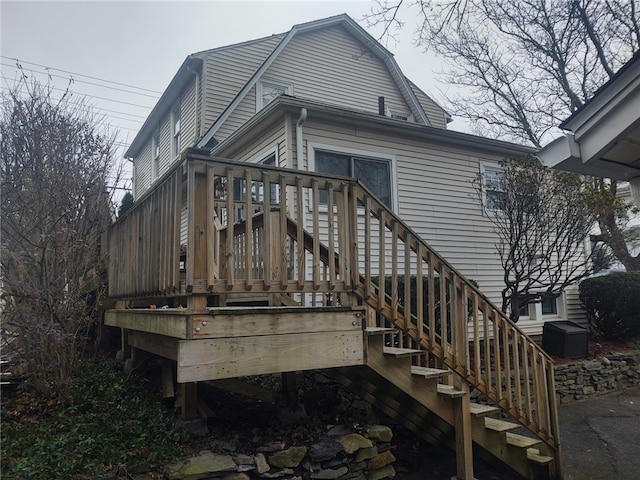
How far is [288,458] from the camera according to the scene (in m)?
3.89

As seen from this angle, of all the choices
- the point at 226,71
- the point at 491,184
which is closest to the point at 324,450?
the point at 491,184

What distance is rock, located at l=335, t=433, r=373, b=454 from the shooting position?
13.7 feet

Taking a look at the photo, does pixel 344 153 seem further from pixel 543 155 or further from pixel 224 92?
pixel 224 92

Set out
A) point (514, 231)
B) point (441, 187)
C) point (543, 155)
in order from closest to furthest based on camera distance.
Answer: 1. point (543, 155)
2. point (514, 231)
3. point (441, 187)

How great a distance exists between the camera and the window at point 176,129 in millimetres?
12547

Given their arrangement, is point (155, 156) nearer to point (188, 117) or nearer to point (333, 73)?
point (188, 117)

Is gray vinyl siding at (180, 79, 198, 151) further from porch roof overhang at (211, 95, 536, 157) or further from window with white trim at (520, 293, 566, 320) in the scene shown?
window with white trim at (520, 293, 566, 320)

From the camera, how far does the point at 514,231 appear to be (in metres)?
7.98

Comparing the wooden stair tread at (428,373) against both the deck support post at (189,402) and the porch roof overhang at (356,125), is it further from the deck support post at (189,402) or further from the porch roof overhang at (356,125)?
the porch roof overhang at (356,125)

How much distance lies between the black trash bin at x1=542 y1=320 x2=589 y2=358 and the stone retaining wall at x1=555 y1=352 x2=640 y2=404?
10.6 inches

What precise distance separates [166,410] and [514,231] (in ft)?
20.6

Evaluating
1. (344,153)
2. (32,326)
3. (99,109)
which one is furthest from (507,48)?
(32,326)

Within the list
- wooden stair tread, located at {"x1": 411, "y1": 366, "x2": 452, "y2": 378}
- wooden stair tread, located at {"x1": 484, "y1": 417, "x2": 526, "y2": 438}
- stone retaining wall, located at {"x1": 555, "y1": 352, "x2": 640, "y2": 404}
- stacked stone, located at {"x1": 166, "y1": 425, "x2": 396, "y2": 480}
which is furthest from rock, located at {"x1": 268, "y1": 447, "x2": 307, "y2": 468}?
stone retaining wall, located at {"x1": 555, "y1": 352, "x2": 640, "y2": 404}

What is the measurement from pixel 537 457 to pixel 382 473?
159 centimetres
